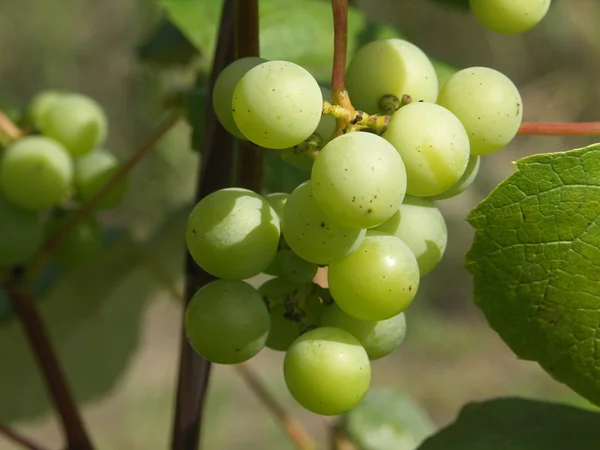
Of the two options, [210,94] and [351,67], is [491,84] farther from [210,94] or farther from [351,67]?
[210,94]

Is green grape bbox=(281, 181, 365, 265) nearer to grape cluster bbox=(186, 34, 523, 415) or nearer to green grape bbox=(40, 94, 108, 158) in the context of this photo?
grape cluster bbox=(186, 34, 523, 415)

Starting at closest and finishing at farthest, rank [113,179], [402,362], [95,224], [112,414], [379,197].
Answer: [379,197] < [113,179] < [95,224] < [112,414] < [402,362]

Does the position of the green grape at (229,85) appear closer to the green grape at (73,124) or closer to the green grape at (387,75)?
the green grape at (387,75)

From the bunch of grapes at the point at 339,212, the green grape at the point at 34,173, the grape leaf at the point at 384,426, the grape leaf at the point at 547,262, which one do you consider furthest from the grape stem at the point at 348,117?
the grape leaf at the point at 384,426

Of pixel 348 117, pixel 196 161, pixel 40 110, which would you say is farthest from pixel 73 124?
pixel 196 161

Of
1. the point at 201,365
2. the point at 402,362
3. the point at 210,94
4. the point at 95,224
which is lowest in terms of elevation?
the point at 402,362

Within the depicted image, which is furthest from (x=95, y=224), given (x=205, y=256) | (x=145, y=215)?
(x=145, y=215)
